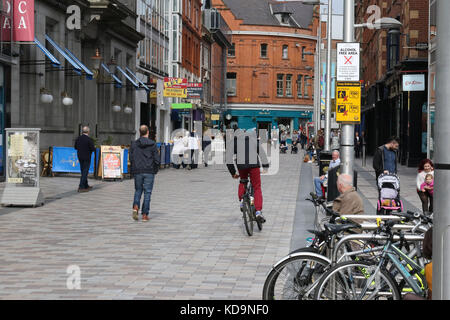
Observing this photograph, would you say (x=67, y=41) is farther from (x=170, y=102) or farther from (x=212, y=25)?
(x=212, y=25)

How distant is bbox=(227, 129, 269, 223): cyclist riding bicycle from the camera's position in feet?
40.9

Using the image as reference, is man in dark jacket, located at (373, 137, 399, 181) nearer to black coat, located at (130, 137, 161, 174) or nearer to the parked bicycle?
black coat, located at (130, 137, 161, 174)

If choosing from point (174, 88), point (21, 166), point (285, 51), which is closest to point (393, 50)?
point (174, 88)

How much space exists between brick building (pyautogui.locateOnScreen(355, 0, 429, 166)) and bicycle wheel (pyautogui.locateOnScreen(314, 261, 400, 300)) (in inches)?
971

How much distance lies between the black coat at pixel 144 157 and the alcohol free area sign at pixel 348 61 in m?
3.75

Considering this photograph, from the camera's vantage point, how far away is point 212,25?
72.2m

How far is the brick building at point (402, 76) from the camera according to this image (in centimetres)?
3225

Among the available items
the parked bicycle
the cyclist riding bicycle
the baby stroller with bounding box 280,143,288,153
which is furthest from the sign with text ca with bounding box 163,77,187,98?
the parked bicycle

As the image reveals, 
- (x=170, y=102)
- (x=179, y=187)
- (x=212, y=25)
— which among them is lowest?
(x=179, y=187)

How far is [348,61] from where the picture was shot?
12102mm

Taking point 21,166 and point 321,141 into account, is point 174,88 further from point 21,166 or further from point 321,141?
point 21,166

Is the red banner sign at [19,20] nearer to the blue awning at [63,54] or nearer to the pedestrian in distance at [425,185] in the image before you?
the blue awning at [63,54]
